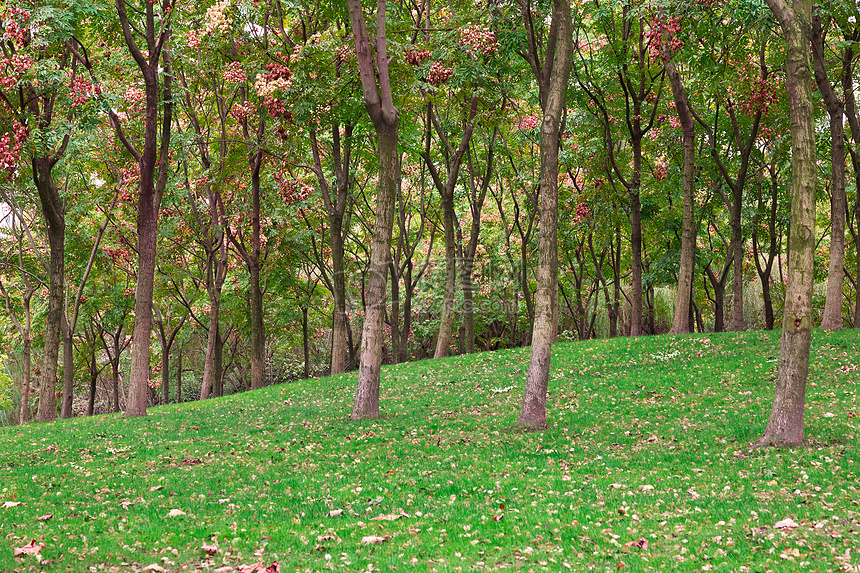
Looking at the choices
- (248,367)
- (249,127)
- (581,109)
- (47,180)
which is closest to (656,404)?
(581,109)

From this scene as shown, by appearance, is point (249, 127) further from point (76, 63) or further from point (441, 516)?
point (441, 516)

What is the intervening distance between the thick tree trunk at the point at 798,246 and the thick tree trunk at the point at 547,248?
3.73 metres

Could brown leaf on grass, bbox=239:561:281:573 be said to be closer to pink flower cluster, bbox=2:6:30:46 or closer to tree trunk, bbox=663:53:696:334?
pink flower cluster, bbox=2:6:30:46

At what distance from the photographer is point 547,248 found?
12484 millimetres

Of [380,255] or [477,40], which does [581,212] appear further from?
[380,255]

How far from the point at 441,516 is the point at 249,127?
23.1 metres

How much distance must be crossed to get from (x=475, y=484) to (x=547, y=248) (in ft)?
17.2

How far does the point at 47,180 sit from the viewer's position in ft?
64.7

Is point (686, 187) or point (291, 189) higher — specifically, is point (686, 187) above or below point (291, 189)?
below

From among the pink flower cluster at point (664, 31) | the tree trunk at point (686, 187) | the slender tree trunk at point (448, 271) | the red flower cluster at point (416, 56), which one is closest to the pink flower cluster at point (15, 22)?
the red flower cluster at point (416, 56)

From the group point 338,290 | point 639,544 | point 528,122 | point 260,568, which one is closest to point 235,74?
point 338,290

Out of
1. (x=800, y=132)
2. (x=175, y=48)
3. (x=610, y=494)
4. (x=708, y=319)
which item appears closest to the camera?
(x=610, y=494)

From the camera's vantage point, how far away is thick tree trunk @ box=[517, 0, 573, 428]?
40.3 ft

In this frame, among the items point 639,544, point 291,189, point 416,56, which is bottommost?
point 639,544
